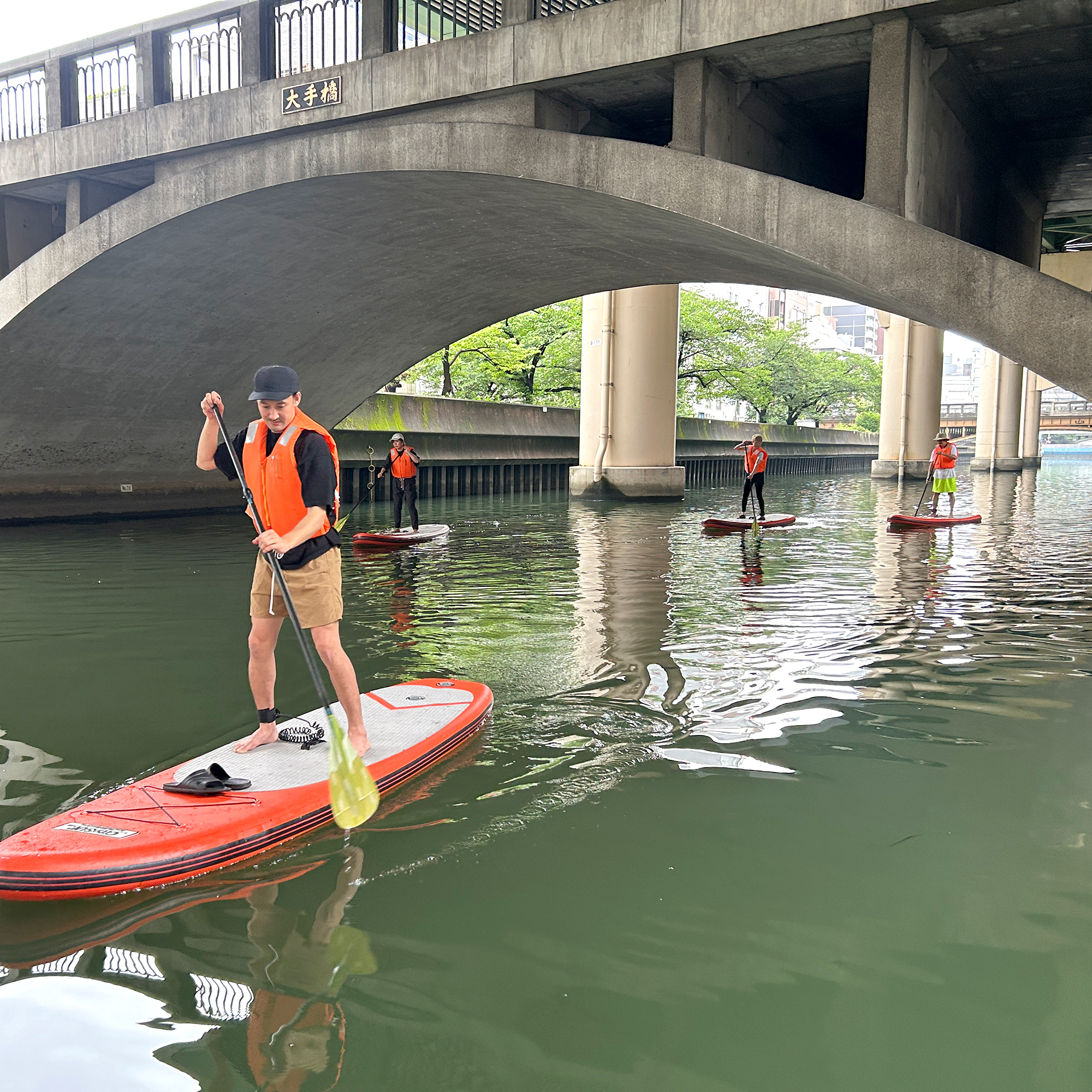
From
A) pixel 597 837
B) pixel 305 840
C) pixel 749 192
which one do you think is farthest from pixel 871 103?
pixel 305 840

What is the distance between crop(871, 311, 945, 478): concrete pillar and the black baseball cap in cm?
4535

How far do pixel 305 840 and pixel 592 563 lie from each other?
32.4 ft

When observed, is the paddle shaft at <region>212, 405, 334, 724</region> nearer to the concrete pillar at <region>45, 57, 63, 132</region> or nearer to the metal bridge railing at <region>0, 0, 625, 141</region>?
the metal bridge railing at <region>0, 0, 625, 141</region>

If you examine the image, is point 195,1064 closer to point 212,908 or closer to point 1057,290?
point 212,908

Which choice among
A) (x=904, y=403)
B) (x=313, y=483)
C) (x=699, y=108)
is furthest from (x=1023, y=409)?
(x=313, y=483)

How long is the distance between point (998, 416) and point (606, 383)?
4623 cm

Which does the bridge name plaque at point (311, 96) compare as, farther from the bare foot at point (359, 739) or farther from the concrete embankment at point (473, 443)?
the concrete embankment at point (473, 443)

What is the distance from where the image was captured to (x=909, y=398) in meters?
47.3

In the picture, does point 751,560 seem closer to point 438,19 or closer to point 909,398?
point 438,19

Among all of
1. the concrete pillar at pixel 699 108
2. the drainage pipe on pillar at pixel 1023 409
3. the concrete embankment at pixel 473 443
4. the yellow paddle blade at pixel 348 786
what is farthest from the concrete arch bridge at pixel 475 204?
the drainage pipe on pillar at pixel 1023 409

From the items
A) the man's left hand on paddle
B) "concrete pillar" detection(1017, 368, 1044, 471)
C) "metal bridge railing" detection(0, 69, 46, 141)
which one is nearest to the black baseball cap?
the man's left hand on paddle

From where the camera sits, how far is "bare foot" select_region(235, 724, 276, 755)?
17.1 feet

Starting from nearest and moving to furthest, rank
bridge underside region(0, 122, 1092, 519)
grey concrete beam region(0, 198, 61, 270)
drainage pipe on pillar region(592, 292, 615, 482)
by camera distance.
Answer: bridge underside region(0, 122, 1092, 519)
grey concrete beam region(0, 198, 61, 270)
drainage pipe on pillar region(592, 292, 615, 482)

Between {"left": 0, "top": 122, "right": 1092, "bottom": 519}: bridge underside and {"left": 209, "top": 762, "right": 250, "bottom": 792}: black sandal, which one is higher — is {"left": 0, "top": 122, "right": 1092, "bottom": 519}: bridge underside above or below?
above
